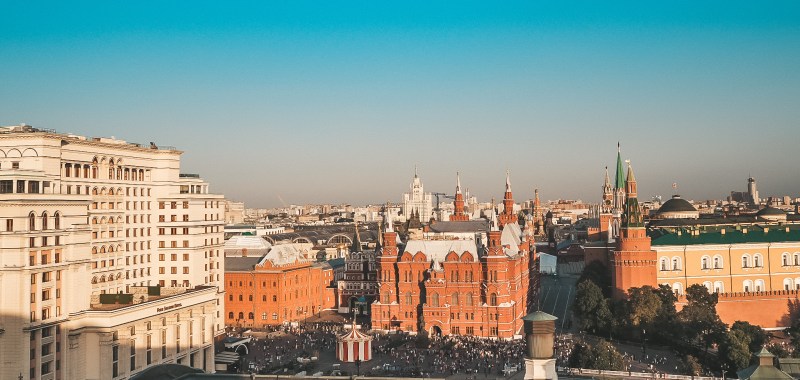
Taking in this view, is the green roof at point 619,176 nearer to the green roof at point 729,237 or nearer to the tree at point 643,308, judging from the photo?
the green roof at point 729,237

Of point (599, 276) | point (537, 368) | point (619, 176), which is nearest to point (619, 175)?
point (619, 176)

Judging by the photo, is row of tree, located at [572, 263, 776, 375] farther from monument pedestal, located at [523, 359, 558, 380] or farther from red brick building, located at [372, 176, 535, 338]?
monument pedestal, located at [523, 359, 558, 380]

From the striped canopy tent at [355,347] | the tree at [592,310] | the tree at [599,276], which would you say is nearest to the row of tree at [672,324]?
the tree at [592,310]

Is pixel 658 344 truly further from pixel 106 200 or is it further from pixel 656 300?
pixel 106 200

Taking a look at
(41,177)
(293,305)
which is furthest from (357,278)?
(41,177)

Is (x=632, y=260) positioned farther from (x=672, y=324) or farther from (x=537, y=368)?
(x=537, y=368)

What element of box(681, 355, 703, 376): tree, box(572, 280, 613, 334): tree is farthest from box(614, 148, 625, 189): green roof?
box(681, 355, 703, 376): tree

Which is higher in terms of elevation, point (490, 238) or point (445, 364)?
point (490, 238)
